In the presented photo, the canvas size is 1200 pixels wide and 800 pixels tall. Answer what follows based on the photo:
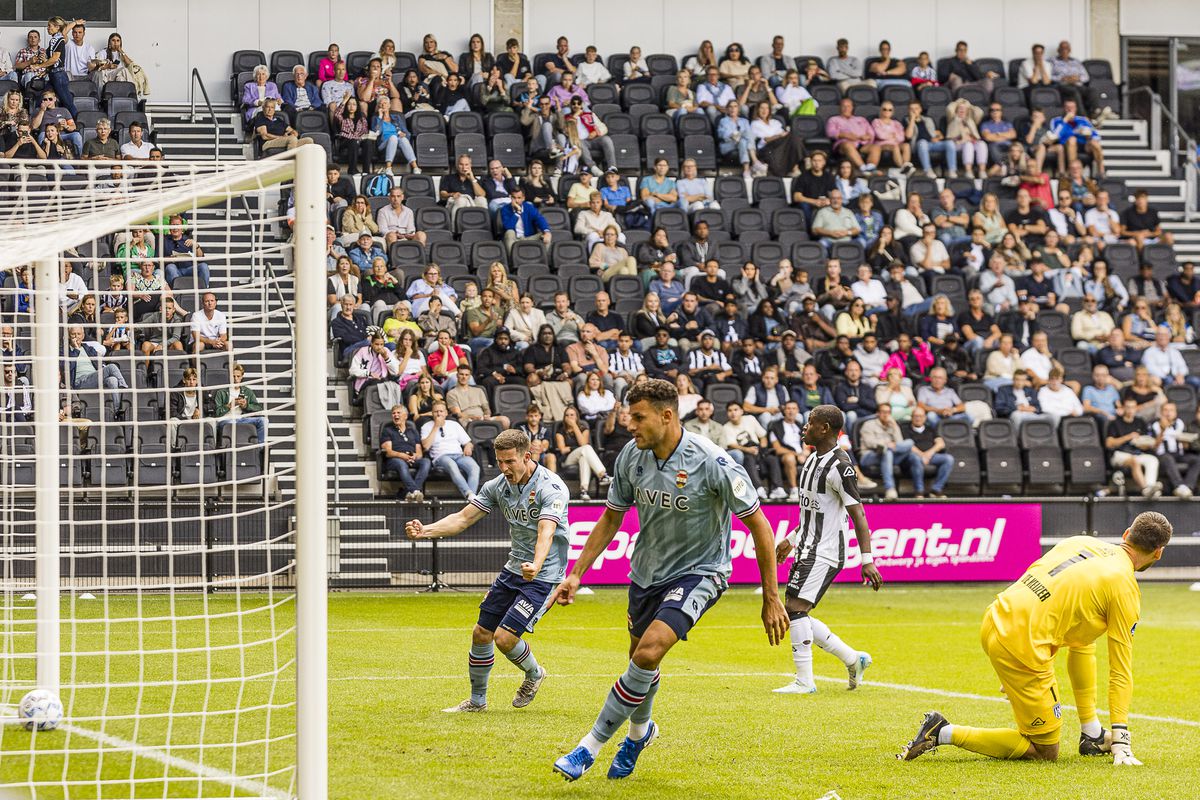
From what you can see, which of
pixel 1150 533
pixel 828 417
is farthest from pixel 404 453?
pixel 1150 533

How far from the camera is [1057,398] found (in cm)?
2322

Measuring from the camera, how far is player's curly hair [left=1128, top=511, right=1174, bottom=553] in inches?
323

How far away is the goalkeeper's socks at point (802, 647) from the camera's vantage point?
11.4m

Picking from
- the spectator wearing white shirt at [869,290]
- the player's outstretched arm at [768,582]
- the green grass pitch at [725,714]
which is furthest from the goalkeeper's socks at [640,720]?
the spectator wearing white shirt at [869,290]

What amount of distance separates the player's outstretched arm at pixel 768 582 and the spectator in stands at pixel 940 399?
50.2 feet

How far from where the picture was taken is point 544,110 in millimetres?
25938

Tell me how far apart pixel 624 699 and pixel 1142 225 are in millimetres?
22525

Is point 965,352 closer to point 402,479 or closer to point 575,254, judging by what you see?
point 575,254

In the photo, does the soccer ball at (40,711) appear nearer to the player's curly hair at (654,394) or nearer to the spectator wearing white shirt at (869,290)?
the player's curly hair at (654,394)

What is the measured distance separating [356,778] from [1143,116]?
93.6 feet

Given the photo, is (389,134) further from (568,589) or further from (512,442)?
(568,589)

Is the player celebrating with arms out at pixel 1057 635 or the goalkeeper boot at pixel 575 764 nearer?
the goalkeeper boot at pixel 575 764

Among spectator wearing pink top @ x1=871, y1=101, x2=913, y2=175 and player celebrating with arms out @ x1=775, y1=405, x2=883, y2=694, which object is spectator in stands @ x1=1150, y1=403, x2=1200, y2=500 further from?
player celebrating with arms out @ x1=775, y1=405, x2=883, y2=694

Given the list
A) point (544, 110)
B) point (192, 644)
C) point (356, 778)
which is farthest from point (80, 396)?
point (544, 110)
